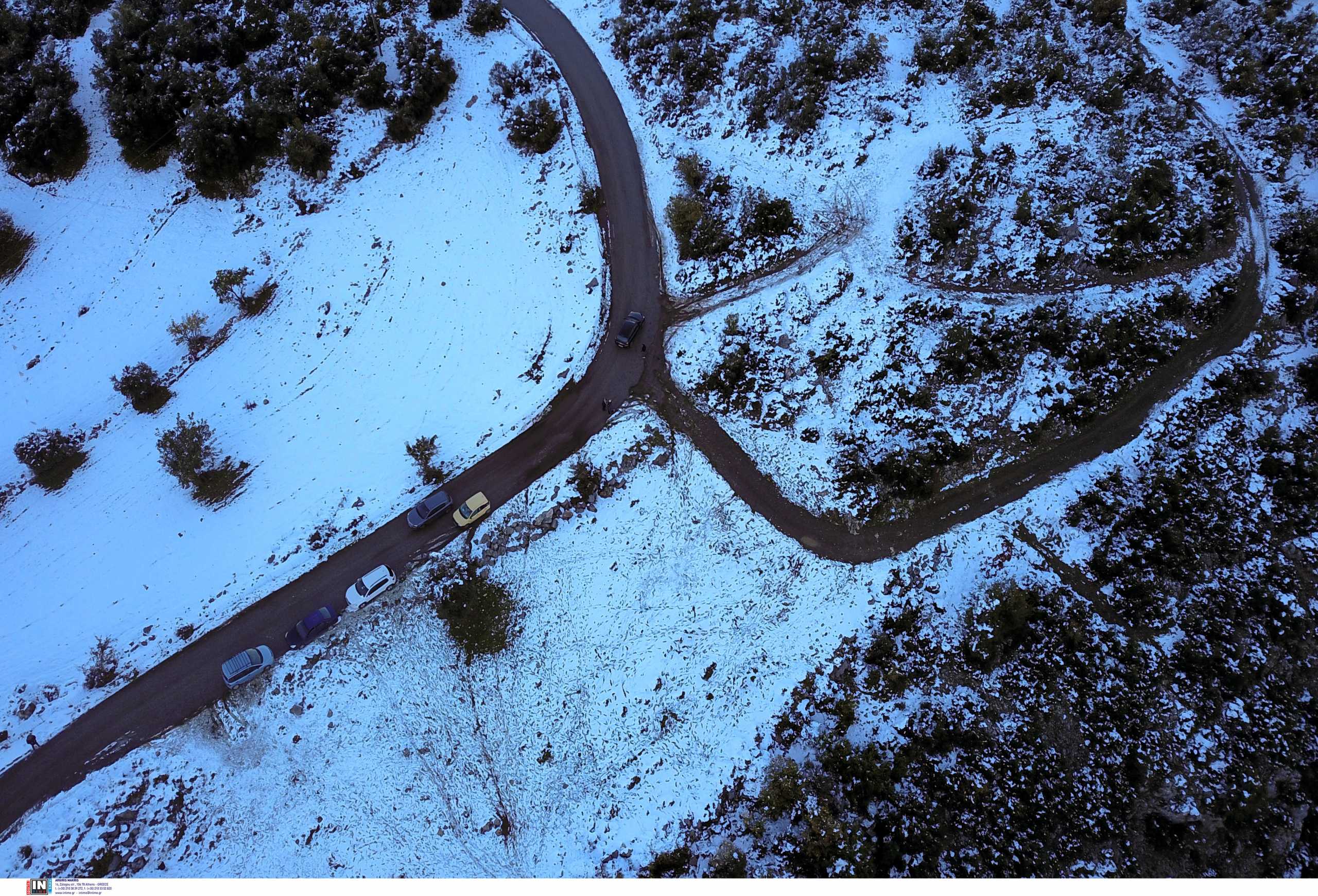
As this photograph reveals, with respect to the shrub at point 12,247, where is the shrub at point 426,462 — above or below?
below

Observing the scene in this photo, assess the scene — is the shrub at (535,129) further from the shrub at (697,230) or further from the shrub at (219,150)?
the shrub at (219,150)

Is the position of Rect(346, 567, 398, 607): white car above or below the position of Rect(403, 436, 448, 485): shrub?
below

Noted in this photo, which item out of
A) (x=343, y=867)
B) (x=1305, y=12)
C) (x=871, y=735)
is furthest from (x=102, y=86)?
(x=1305, y=12)

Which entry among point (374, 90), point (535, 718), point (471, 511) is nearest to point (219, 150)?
point (374, 90)

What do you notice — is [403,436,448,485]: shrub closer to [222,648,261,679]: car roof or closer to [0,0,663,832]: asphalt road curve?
[0,0,663,832]: asphalt road curve

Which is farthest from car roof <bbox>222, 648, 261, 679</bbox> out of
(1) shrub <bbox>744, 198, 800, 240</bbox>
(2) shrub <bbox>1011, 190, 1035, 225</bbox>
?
(2) shrub <bbox>1011, 190, 1035, 225</bbox>

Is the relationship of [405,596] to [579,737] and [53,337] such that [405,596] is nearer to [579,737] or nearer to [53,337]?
[579,737]

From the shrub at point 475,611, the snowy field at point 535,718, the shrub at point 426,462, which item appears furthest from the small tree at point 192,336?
the shrub at point 475,611
